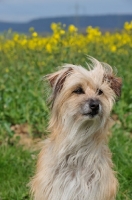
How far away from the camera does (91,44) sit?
451 inches

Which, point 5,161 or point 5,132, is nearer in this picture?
point 5,161

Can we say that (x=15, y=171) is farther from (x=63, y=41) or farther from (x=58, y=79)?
(x=63, y=41)

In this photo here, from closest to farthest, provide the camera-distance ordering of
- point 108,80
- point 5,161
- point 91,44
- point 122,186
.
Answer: point 108,80, point 122,186, point 5,161, point 91,44

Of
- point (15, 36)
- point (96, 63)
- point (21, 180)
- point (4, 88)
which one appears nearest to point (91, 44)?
point (15, 36)

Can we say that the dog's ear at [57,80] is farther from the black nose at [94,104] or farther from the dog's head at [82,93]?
the black nose at [94,104]

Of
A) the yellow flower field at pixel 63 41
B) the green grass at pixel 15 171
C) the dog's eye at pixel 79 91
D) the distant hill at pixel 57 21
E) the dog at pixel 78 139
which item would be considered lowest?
the green grass at pixel 15 171

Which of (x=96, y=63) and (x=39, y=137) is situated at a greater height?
A: (x=96, y=63)

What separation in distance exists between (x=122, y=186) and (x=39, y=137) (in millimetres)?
2081

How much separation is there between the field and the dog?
347 millimetres

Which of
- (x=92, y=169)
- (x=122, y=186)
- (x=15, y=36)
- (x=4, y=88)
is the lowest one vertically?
(x=122, y=186)

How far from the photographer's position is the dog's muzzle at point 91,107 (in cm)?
499

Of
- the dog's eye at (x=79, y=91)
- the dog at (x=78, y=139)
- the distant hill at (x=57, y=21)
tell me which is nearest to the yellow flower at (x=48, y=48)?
the distant hill at (x=57, y=21)

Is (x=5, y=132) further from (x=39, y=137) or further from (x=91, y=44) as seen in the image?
(x=91, y=44)

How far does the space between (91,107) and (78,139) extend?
44cm
